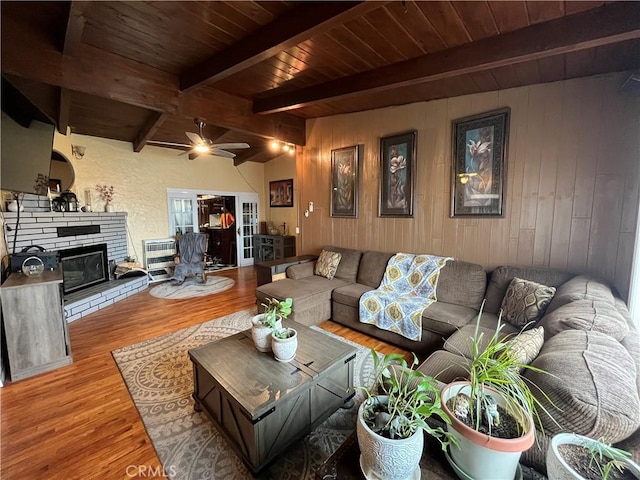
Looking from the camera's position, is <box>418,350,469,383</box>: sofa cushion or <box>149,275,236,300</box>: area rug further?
<box>149,275,236,300</box>: area rug

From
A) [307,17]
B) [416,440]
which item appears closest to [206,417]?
[416,440]

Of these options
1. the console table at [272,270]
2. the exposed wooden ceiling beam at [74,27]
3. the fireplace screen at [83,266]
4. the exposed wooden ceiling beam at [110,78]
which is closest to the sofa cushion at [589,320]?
the console table at [272,270]

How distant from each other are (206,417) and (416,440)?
1.64m

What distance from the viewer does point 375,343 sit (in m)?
2.94

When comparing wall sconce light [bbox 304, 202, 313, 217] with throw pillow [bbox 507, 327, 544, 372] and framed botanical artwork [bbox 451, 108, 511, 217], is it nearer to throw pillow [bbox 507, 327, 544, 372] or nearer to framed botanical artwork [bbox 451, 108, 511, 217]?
framed botanical artwork [bbox 451, 108, 511, 217]

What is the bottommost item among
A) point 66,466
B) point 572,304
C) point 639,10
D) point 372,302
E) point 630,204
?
point 66,466

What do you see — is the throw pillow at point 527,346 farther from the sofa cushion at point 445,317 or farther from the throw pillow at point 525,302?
the sofa cushion at point 445,317

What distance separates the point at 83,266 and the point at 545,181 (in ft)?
20.2

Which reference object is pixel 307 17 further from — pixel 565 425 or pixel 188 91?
pixel 565 425

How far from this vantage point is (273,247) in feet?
21.9

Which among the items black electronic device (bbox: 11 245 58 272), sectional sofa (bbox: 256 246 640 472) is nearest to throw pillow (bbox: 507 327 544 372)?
sectional sofa (bbox: 256 246 640 472)

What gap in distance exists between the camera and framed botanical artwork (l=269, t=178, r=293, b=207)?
22.2 feet

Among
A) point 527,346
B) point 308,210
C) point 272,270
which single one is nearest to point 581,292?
point 527,346

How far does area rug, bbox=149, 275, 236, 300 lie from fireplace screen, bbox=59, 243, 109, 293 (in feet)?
2.72
